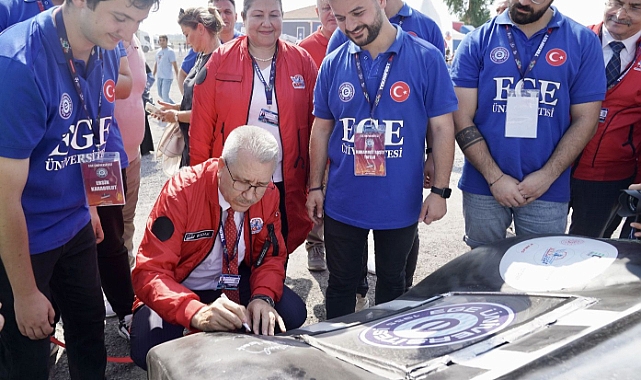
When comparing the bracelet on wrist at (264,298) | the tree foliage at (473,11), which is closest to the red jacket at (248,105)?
the bracelet on wrist at (264,298)

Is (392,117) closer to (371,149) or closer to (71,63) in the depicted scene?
(371,149)

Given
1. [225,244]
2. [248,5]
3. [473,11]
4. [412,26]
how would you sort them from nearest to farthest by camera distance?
[225,244] → [248,5] → [412,26] → [473,11]

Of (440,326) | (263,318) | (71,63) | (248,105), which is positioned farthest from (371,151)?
(71,63)

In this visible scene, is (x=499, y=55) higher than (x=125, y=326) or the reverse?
higher

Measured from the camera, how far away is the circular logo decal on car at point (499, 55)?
254cm

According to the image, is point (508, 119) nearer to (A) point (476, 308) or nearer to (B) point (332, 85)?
(B) point (332, 85)

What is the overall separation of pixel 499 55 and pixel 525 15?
0.21m

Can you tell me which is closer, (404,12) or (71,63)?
(71,63)

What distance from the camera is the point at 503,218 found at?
2.74 meters

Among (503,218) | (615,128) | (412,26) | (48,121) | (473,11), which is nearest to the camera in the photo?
(48,121)

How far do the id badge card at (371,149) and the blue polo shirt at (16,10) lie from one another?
5.09 feet

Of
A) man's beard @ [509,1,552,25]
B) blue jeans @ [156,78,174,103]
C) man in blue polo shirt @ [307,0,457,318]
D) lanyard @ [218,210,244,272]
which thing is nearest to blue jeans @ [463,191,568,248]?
man in blue polo shirt @ [307,0,457,318]

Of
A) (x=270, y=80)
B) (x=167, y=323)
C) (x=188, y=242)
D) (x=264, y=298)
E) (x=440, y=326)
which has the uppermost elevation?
(x=270, y=80)

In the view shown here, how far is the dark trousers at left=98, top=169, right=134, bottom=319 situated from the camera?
9.30ft
